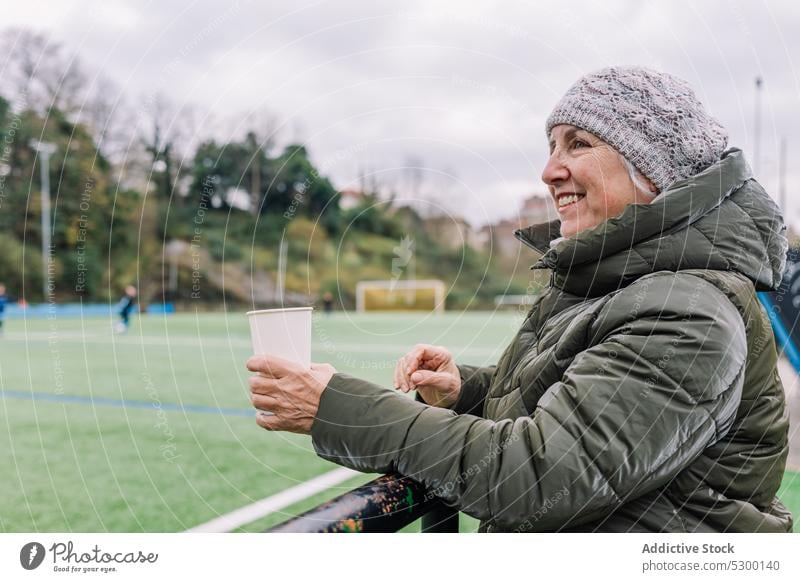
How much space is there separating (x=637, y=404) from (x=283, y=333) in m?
0.40

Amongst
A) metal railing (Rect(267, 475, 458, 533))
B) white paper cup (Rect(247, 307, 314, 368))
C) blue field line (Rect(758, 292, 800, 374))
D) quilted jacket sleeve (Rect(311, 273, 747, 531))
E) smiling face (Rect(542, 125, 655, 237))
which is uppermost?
smiling face (Rect(542, 125, 655, 237))

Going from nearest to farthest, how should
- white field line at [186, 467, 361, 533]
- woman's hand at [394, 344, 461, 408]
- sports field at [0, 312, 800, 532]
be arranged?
1. woman's hand at [394, 344, 461, 408]
2. white field line at [186, 467, 361, 533]
3. sports field at [0, 312, 800, 532]

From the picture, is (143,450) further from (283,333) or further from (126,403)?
(283,333)

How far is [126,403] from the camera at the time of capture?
473cm

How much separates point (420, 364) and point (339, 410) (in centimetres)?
40

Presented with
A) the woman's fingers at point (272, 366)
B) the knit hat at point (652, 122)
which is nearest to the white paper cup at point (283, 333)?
the woman's fingers at point (272, 366)

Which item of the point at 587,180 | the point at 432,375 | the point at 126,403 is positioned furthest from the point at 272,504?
the point at 126,403

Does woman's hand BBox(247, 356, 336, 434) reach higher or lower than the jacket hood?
lower

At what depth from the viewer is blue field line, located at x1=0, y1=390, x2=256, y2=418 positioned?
4.31 metres

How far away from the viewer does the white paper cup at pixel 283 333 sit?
754 mm

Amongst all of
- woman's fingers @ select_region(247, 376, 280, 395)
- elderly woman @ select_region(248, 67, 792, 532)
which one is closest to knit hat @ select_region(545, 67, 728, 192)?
elderly woman @ select_region(248, 67, 792, 532)

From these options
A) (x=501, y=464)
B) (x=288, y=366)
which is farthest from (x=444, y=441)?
(x=288, y=366)

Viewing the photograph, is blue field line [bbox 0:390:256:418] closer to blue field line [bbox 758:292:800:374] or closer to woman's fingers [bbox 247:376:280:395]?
blue field line [bbox 758:292:800:374]
